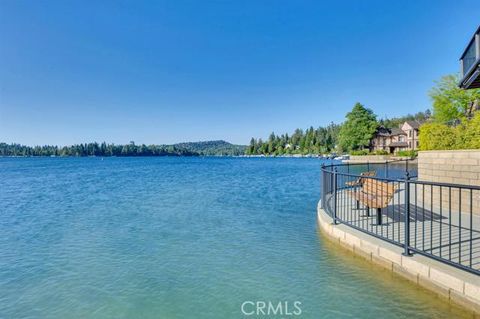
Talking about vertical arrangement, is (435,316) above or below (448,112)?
below

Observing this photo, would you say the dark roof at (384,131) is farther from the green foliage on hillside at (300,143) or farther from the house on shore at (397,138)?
the green foliage on hillside at (300,143)

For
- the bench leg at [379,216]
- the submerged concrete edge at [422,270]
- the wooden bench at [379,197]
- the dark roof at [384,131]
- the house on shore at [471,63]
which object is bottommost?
the submerged concrete edge at [422,270]

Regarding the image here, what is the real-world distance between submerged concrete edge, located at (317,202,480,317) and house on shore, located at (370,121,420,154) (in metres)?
59.8

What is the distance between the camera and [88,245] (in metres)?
6.49

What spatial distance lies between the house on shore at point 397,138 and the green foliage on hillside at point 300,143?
3231 centimetres

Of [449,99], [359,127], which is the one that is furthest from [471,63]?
[359,127]

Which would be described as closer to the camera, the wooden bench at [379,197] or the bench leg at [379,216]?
the wooden bench at [379,197]

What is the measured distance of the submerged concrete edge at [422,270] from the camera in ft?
10.5

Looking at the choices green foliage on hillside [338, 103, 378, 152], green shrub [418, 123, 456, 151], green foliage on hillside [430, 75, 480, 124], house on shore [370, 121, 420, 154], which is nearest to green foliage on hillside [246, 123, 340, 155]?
house on shore [370, 121, 420, 154]

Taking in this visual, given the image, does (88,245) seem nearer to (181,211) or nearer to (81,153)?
(181,211)

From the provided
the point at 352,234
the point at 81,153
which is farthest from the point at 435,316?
the point at 81,153

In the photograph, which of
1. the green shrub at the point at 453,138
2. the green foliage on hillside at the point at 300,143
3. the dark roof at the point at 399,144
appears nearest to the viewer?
the green shrub at the point at 453,138

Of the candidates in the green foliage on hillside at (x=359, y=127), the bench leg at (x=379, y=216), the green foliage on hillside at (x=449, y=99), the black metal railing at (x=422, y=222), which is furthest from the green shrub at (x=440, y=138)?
the green foliage on hillside at (x=359, y=127)

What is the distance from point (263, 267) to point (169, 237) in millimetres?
2967
